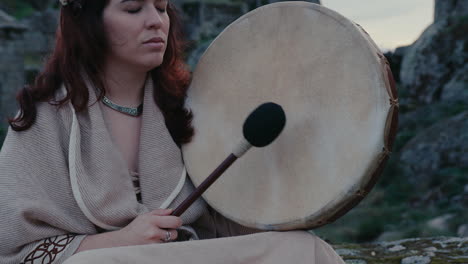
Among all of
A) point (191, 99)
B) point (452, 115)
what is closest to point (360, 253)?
point (191, 99)

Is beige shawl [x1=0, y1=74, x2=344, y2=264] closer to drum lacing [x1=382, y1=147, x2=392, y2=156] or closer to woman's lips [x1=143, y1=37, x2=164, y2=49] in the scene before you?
woman's lips [x1=143, y1=37, x2=164, y2=49]

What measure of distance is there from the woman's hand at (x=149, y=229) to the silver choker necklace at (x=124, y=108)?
387 mm

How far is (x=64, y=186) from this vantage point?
214 centimetres

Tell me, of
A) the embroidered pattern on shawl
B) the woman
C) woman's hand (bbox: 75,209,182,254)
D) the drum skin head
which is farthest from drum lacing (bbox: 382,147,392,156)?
the embroidered pattern on shawl

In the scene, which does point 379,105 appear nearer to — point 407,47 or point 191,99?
point 191,99

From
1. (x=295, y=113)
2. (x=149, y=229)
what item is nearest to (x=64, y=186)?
(x=149, y=229)

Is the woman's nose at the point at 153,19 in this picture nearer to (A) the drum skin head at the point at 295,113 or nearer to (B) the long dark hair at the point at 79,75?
(B) the long dark hair at the point at 79,75

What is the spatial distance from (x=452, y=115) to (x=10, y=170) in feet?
26.6

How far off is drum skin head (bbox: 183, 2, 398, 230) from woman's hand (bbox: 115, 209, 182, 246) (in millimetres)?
211

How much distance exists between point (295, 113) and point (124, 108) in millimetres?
568

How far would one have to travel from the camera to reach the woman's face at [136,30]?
2.19m

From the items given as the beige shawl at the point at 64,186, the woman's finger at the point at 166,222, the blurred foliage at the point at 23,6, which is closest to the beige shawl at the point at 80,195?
the beige shawl at the point at 64,186

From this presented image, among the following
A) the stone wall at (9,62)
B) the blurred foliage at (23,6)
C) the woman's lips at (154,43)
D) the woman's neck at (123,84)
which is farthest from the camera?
the blurred foliage at (23,6)

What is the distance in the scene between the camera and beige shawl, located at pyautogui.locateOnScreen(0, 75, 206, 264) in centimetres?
208
